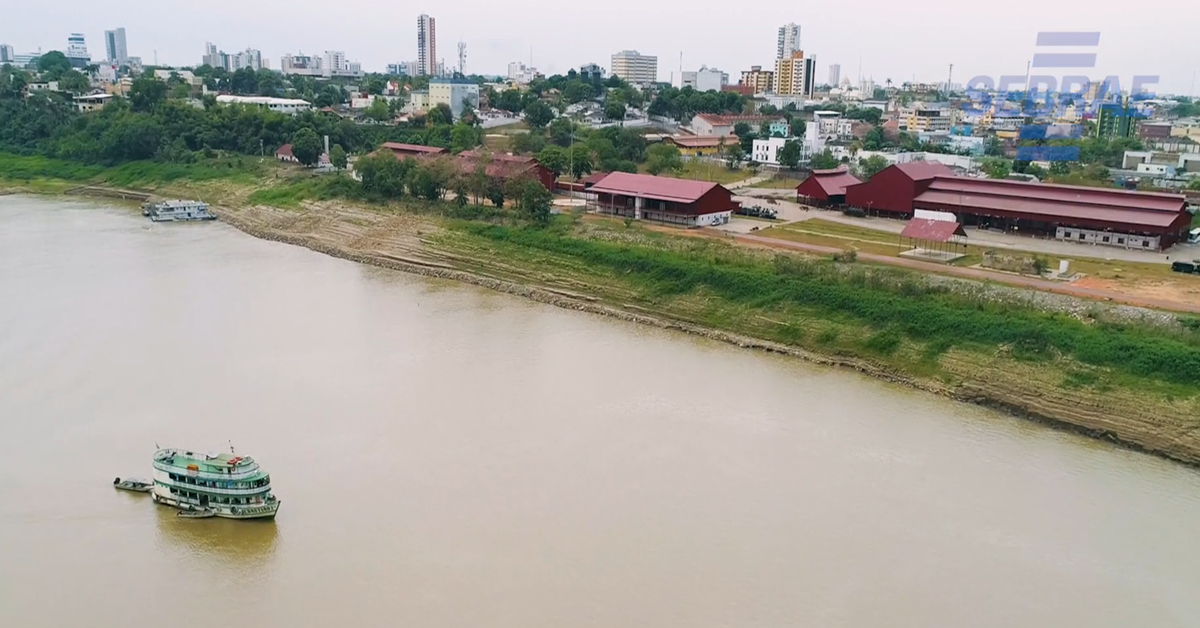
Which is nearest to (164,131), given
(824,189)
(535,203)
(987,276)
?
(535,203)

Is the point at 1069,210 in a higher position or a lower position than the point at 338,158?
lower

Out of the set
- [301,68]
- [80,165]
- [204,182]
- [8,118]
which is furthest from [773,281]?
[301,68]

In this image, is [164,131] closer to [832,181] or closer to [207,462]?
[832,181]

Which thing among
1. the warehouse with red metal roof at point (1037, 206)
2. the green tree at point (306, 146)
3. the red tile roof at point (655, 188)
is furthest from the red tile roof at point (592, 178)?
the green tree at point (306, 146)

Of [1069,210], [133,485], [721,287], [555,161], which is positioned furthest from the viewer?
[555,161]

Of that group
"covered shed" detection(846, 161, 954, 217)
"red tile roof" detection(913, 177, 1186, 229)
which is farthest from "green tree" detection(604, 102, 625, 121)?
"red tile roof" detection(913, 177, 1186, 229)

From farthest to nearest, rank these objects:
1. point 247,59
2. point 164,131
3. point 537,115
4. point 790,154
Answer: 1. point 247,59
2. point 537,115
3. point 164,131
4. point 790,154

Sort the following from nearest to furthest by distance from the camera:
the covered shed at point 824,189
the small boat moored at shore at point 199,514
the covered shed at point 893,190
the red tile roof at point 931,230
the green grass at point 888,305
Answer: the small boat moored at shore at point 199,514 → the green grass at point 888,305 → the red tile roof at point 931,230 → the covered shed at point 893,190 → the covered shed at point 824,189

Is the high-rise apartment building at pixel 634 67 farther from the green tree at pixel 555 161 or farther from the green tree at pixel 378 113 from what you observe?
the green tree at pixel 555 161
